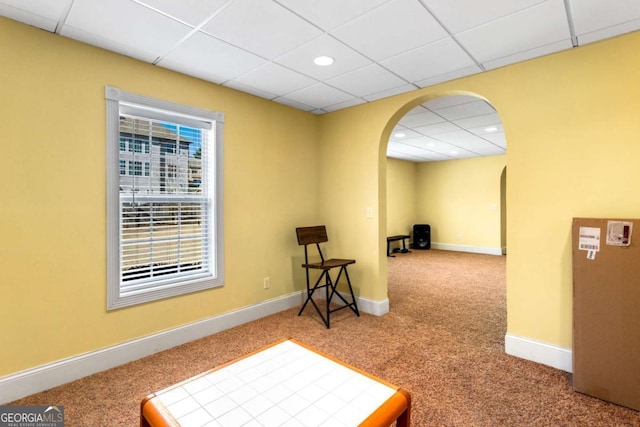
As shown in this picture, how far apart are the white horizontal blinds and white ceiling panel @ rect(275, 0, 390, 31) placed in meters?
1.52

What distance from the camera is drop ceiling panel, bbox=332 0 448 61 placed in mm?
1825

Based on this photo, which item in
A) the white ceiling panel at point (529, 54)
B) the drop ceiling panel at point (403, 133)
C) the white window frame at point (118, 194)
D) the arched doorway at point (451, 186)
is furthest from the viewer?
the arched doorway at point (451, 186)

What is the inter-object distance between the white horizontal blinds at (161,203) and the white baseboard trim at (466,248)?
Answer: 6.96 meters

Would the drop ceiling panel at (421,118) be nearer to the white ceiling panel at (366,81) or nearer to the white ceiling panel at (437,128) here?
the white ceiling panel at (437,128)

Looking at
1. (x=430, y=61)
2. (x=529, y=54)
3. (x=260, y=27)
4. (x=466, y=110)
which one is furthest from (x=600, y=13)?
(x=260, y=27)

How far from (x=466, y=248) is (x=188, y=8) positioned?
7.96 m

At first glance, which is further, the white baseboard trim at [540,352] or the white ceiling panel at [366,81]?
the white ceiling panel at [366,81]

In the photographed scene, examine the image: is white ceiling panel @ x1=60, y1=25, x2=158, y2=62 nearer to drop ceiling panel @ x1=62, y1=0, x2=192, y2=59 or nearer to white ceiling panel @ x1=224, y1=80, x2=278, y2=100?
drop ceiling panel @ x1=62, y1=0, x2=192, y2=59

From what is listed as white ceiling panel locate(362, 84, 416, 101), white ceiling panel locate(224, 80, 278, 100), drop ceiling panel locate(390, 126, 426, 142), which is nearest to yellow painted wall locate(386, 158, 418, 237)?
drop ceiling panel locate(390, 126, 426, 142)

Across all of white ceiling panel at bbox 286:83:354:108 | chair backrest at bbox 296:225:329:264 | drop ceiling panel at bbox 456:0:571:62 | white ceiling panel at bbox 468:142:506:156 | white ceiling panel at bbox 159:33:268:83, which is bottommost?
chair backrest at bbox 296:225:329:264

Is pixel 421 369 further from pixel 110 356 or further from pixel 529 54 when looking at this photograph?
pixel 529 54

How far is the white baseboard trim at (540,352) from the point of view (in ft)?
7.48

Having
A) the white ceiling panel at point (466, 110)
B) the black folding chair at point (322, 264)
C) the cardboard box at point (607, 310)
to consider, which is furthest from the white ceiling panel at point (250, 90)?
the cardboard box at point (607, 310)

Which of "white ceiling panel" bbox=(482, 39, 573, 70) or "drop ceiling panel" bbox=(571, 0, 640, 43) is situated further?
"white ceiling panel" bbox=(482, 39, 573, 70)
